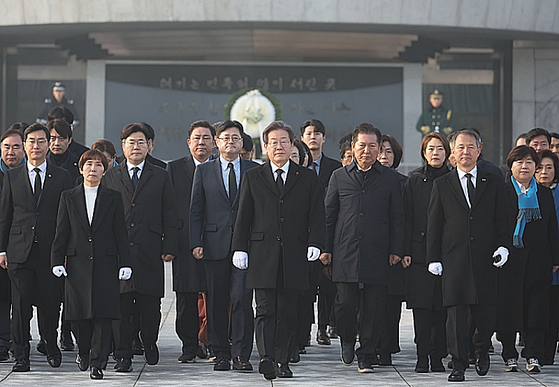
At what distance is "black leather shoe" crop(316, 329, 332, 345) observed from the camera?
9.69 metres

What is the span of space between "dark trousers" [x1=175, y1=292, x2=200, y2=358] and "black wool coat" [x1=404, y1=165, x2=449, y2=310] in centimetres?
186

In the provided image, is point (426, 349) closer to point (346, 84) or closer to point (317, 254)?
point (317, 254)

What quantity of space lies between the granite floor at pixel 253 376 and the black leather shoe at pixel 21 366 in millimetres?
57

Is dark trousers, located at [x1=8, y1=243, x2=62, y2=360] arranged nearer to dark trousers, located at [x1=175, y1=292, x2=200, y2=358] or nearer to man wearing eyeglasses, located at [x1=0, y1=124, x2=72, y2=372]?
man wearing eyeglasses, located at [x1=0, y1=124, x2=72, y2=372]

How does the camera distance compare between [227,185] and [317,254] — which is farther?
[227,185]

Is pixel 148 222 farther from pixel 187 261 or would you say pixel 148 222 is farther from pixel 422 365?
pixel 422 365

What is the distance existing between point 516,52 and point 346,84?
4.13m

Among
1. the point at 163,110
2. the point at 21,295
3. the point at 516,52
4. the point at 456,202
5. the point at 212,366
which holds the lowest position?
the point at 212,366

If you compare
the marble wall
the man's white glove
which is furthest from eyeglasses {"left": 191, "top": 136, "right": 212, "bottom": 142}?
the marble wall

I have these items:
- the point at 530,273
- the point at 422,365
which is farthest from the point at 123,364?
the point at 530,273

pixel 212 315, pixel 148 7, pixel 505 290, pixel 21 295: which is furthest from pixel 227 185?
pixel 148 7

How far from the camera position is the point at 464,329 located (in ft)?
25.1

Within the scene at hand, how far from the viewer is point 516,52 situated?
22969 millimetres

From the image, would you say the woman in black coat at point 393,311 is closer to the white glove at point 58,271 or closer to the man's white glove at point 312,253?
the man's white glove at point 312,253
